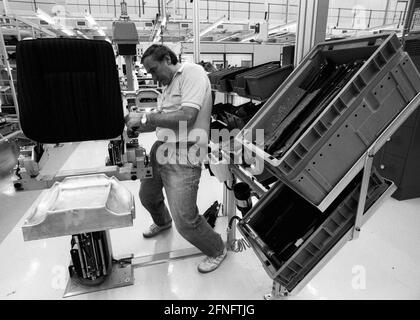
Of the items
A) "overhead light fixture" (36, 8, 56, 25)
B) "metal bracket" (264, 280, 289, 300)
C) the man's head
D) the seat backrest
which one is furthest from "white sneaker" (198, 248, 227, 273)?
"overhead light fixture" (36, 8, 56, 25)

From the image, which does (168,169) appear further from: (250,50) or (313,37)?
(250,50)

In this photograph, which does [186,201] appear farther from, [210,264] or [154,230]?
[154,230]

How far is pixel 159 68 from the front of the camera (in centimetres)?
184

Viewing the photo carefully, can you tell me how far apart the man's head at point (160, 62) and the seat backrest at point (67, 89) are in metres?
0.40

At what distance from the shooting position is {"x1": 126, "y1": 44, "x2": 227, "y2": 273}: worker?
68.4 inches

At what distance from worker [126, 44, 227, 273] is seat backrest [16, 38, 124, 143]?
21 cm

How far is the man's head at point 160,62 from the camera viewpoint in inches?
71.1

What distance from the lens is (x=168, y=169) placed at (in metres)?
1.97

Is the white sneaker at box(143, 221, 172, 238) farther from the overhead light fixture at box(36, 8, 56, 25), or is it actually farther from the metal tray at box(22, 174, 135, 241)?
the overhead light fixture at box(36, 8, 56, 25)

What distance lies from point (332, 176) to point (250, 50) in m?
8.51

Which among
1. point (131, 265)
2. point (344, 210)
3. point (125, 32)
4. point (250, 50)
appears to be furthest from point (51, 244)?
point (250, 50)
